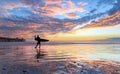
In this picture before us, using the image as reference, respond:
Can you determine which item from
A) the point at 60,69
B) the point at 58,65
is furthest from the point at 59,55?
the point at 60,69

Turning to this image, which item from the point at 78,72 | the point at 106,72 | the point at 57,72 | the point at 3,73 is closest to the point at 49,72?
the point at 57,72

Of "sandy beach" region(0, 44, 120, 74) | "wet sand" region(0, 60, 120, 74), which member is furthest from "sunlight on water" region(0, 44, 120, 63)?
"wet sand" region(0, 60, 120, 74)

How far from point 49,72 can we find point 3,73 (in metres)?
2.70

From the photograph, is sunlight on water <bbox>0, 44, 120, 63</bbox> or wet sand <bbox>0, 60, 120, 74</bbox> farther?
sunlight on water <bbox>0, 44, 120, 63</bbox>

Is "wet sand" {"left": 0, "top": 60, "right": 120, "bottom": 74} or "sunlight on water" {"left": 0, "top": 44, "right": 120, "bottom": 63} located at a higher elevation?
"sunlight on water" {"left": 0, "top": 44, "right": 120, "bottom": 63}

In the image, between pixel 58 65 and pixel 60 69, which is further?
pixel 58 65

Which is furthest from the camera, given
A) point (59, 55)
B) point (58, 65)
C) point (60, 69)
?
point (59, 55)

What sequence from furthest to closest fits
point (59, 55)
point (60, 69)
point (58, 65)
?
point (59, 55), point (58, 65), point (60, 69)

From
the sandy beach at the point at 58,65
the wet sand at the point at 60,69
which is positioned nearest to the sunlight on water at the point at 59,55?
the sandy beach at the point at 58,65

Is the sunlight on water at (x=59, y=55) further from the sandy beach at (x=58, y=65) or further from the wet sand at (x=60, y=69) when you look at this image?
the wet sand at (x=60, y=69)

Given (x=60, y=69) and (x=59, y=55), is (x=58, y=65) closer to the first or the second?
(x=60, y=69)

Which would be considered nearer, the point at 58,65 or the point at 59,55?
the point at 58,65

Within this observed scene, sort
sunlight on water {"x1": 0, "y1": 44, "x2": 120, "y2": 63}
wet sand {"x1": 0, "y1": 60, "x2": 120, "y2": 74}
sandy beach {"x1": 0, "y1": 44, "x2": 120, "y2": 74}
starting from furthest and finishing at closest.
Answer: sunlight on water {"x1": 0, "y1": 44, "x2": 120, "y2": 63} → sandy beach {"x1": 0, "y1": 44, "x2": 120, "y2": 74} → wet sand {"x1": 0, "y1": 60, "x2": 120, "y2": 74}

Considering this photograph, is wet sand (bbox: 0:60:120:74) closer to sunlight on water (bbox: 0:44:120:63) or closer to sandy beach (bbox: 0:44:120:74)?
Answer: sandy beach (bbox: 0:44:120:74)
